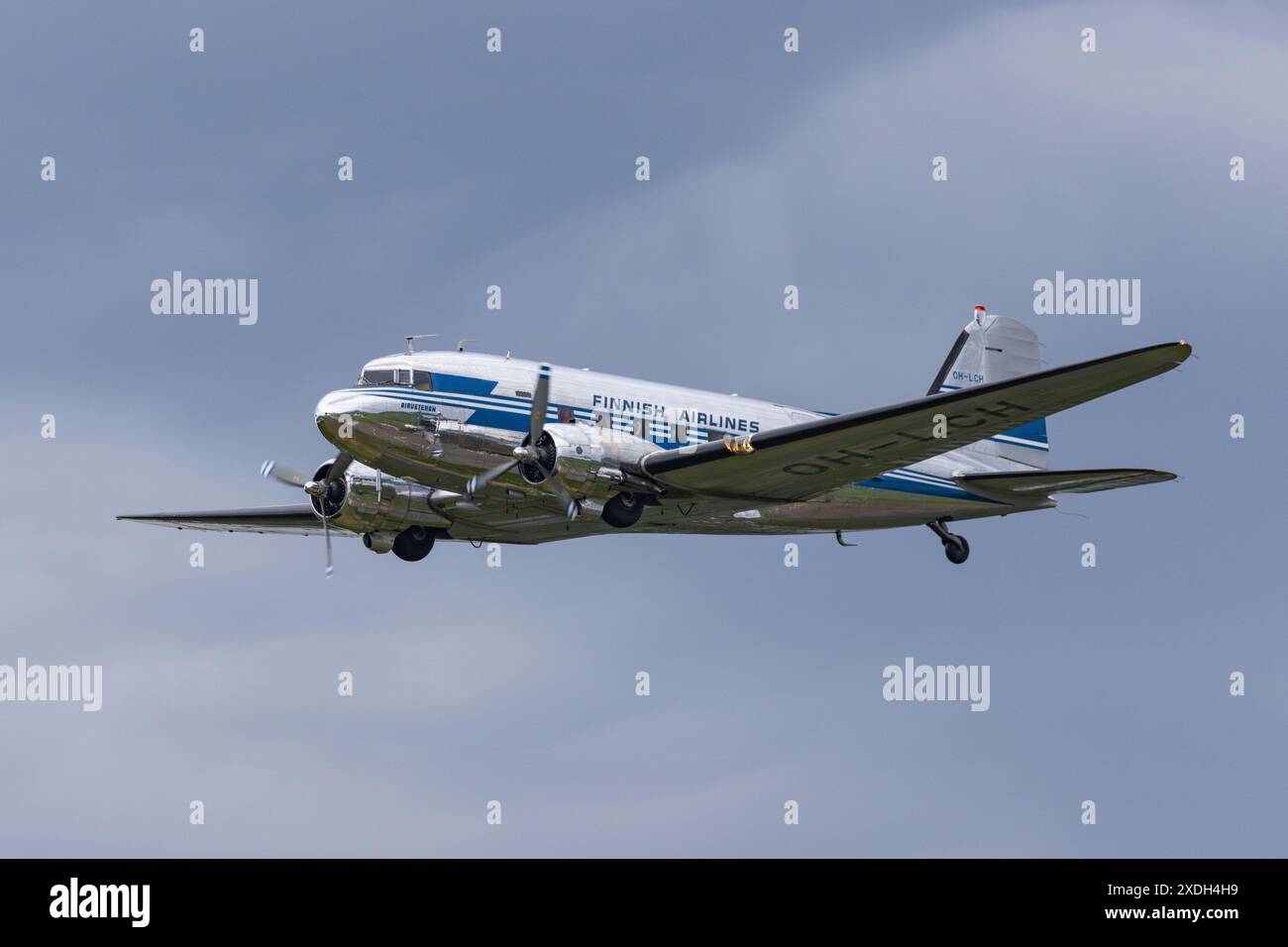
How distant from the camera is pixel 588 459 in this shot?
27.5 m

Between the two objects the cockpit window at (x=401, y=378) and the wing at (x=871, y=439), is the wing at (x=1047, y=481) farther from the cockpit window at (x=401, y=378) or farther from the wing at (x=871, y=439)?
the cockpit window at (x=401, y=378)

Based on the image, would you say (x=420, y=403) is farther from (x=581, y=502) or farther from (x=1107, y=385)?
(x=1107, y=385)

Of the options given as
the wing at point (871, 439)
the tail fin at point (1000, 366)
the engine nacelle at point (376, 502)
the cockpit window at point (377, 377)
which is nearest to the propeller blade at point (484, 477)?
the cockpit window at point (377, 377)

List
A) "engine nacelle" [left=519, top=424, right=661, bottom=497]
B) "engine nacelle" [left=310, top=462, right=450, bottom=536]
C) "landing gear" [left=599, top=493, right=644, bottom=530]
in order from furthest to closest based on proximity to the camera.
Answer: "engine nacelle" [left=310, top=462, right=450, bottom=536] → "landing gear" [left=599, top=493, right=644, bottom=530] → "engine nacelle" [left=519, top=424, right=661, bottom=497]

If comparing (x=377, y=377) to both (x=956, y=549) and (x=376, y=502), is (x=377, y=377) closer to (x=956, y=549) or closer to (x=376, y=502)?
(x=376, y=502)

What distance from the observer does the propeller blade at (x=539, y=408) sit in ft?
90.7

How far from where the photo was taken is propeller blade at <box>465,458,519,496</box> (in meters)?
27.9

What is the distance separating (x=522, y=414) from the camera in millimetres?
28500

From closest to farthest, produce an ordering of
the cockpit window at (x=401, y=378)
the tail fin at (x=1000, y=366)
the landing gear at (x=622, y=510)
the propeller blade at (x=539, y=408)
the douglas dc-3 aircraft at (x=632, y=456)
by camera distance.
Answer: the douglas dc-3 aircraft at (x=632, y=456)
the propeller blade at (x=539, y=408)
the cockpit window at (x=401, y=378)
the landing gear at (x=622, y=510)
the tail fin at (x=1000, y=366)

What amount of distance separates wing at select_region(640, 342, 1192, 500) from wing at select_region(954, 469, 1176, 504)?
322cm

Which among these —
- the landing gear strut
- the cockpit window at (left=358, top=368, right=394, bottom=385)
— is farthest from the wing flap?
the landing gear strut

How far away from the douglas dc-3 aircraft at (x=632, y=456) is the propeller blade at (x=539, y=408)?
0.08ft

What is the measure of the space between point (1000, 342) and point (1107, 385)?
11.1m

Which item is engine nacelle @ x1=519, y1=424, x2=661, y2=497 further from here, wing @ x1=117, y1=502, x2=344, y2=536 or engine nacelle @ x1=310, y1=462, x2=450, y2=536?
wing @ x1=117, y1=502, x2=344, y2=536
